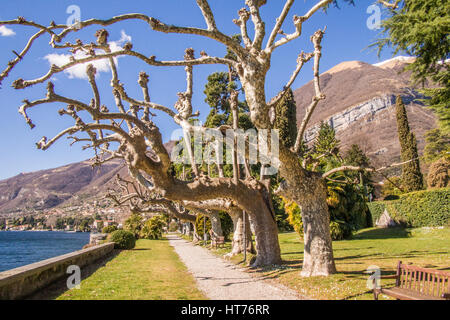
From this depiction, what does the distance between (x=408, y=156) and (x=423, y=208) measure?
569 inches

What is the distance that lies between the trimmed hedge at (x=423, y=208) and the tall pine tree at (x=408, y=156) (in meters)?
9.12

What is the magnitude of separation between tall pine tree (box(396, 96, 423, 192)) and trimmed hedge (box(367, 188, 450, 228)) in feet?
29.9

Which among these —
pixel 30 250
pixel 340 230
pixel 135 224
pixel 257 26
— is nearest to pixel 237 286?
pixel 257 26

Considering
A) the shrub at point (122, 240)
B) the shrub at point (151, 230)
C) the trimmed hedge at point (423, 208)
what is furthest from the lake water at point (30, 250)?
the trimmed hedge at point (423, 208)

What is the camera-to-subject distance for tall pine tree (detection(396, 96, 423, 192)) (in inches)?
1412

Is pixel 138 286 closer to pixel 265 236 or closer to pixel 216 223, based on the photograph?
pixel 265 236

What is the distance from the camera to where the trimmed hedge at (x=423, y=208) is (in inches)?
933

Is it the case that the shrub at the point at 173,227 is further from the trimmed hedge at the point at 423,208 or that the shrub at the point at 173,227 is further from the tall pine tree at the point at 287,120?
the trimmed hedge at the point at 423,208

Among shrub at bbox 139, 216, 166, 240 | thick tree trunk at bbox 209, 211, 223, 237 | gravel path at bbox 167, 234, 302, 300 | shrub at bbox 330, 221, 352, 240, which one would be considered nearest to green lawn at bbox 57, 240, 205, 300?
gravel path at bbox 167, 234, 302, 300

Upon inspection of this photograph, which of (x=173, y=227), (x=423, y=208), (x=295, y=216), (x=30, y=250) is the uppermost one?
(x=423, y=208)

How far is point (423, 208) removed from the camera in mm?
25172
